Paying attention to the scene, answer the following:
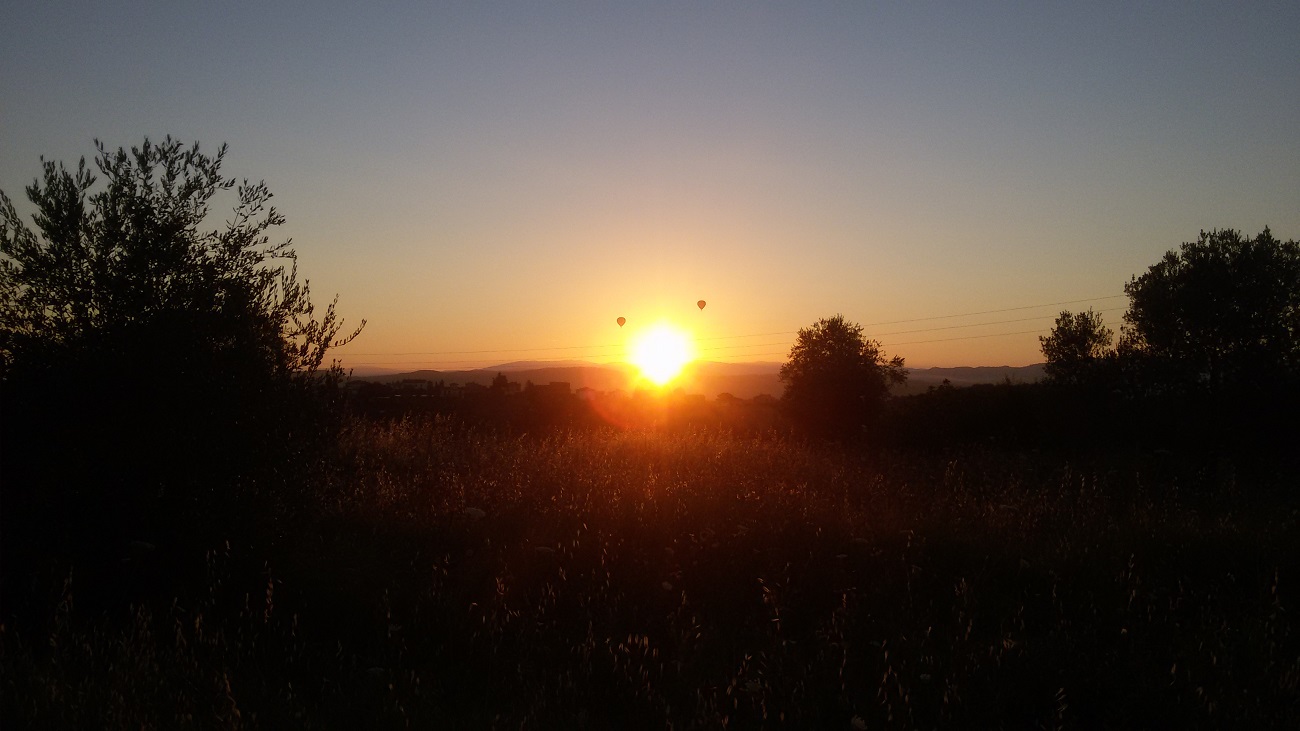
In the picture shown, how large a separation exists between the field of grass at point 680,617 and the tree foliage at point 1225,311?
27073mm

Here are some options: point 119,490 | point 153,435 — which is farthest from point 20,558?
point 153,435

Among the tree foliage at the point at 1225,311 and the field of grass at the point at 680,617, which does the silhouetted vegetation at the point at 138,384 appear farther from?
the tree foliage at the point at 1225,311

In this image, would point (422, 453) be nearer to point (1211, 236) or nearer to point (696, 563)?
point (696, 563)

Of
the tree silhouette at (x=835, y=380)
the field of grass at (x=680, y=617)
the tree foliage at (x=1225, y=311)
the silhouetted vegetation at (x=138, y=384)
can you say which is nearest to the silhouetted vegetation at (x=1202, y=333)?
the tree foliage at (x=1225, y=311)

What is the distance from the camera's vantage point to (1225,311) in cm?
2995

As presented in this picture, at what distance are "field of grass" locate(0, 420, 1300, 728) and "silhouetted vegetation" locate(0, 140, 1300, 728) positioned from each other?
1.1 inches

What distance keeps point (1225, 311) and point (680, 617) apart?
35.0 m

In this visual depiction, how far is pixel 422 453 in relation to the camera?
10.2m

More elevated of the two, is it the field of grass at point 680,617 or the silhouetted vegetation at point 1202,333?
the silhouetted vegetation at point 1202,333

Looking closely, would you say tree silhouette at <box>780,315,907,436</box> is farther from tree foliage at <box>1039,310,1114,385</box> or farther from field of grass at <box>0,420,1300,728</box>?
field of grass at <box>0,420,1300,728</box>

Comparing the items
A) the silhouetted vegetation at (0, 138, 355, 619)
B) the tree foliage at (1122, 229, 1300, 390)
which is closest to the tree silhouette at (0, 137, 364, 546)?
the silhouetted vegetation at (0, 138, 355, 619)

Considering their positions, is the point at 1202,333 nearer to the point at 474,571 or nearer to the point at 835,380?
the point at 835,380

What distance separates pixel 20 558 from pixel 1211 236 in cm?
3975

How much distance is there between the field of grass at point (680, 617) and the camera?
146 inches
